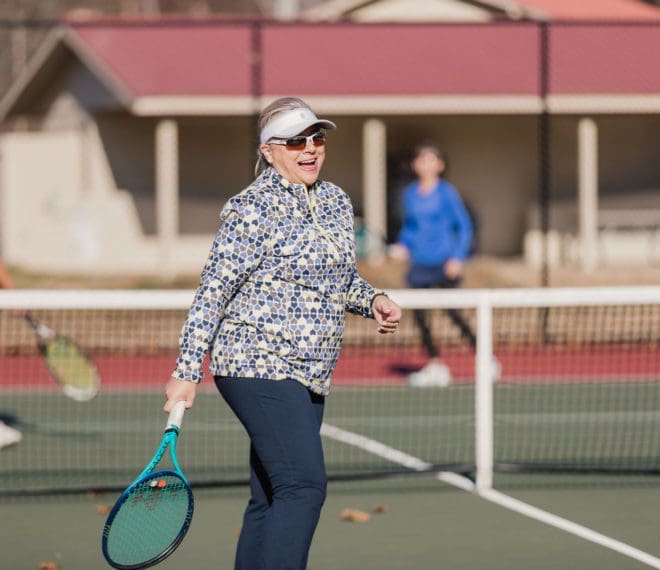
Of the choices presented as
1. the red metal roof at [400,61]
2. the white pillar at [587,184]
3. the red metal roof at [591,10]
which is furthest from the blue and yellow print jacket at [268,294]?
the red metal roof at [591,10]

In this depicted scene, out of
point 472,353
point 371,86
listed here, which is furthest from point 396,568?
point 371,86

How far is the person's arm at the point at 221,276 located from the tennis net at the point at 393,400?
297 cm

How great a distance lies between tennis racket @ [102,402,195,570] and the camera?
17.0ft

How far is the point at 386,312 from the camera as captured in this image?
18.5 ft

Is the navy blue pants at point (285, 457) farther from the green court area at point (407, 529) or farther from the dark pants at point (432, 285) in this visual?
the dark pants at point (432, 285)

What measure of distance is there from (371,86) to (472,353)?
12.8 meters

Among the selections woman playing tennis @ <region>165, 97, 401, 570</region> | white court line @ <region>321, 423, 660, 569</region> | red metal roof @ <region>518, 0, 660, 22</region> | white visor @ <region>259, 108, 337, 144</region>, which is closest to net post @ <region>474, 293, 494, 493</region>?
white court line @ <region>321, 423, 660, 569</region>

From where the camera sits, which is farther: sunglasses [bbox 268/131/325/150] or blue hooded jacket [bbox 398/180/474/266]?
blue hooded jacket [bbox 398/180/474/266]

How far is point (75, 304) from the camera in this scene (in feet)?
27.2

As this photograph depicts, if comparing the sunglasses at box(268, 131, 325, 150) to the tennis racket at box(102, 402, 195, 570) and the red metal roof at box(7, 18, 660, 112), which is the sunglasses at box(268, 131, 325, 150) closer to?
the tennis racket at box(102, 402, 195, 570)

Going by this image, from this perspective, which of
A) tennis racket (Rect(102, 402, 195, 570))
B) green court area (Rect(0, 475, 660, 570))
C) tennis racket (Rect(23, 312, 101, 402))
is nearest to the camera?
tennis racket (Rect(102, 402, 195, 570))

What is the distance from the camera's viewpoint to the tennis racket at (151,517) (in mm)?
5180

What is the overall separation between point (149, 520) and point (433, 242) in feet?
25.1

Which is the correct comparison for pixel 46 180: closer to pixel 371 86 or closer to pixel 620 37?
pixel 371 86
